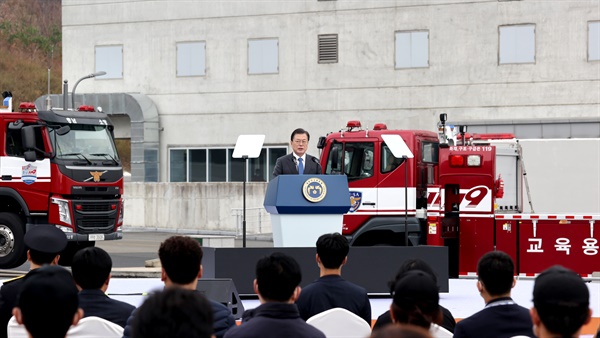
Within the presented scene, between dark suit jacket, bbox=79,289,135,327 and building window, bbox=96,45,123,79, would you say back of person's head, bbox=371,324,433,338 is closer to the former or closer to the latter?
dark suit jacket, bbox=79,289,135,327

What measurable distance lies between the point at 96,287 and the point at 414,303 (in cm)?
234

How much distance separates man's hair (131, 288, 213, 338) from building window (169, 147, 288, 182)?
39864 mm

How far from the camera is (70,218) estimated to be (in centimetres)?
2231

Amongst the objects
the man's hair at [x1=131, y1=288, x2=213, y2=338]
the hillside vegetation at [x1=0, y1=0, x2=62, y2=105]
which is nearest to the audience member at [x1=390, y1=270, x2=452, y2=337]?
the man's hair at [x1=131, y1=288, x2=213, y2=338]

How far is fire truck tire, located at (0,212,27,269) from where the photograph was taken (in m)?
21.5

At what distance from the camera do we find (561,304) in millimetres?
4168

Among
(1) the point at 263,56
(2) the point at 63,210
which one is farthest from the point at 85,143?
(1) the point at 263,56

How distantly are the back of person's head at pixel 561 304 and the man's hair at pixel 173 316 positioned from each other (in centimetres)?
150

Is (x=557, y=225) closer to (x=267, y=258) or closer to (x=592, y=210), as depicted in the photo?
(x=592, y=210)

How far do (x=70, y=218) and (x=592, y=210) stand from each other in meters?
11.1

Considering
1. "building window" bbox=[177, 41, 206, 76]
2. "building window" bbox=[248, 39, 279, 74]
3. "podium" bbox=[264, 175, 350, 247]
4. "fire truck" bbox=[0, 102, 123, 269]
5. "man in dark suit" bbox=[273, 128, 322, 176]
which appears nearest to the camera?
"podium" bbox=[264, 175, 350, 247]

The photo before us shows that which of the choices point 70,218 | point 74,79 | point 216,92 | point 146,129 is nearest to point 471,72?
point 216,92

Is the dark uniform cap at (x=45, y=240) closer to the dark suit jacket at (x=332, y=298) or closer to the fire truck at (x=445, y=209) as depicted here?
the dark suit jacket at (x=332, y=298)

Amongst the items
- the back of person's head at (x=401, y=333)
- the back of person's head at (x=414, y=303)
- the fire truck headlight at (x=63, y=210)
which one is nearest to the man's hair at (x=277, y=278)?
the back of person's head at (x=414, y=303)
